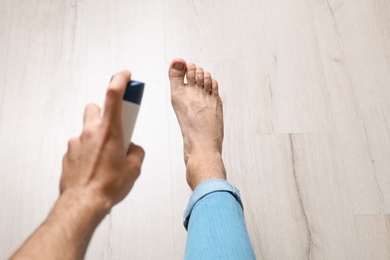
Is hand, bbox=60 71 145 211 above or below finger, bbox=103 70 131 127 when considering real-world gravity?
below

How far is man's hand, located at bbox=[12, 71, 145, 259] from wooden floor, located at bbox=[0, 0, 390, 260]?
435 millimetres

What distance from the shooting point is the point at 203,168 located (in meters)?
0.89

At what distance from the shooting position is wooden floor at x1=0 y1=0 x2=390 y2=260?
3.17ft

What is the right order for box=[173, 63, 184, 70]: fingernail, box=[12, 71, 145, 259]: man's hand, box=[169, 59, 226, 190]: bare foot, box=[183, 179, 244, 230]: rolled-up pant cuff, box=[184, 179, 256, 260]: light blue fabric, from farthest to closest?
box=[173, 63, 184, 70]: fingernail → box=[169, 59, 226, 190]: bare foot → box=[183, 179, 244, 230]: rolled-up pant cuff → box=[184, 179, 256, 260]: light blue fabric → box=[12, 71, 145, 259]: man's hand

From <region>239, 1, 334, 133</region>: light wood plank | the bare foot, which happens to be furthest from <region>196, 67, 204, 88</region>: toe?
<region>239, 1, 334, 133</region>: light wood plank

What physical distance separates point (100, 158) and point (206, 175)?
0.38 m

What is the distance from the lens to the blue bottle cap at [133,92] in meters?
0.55

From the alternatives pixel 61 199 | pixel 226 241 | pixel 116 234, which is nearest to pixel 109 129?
pixel 61 199

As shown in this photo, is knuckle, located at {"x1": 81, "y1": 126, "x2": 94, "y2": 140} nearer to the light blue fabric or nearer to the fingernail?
the light blue fabric

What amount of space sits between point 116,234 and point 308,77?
71cm

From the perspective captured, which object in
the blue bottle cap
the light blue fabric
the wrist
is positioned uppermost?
the blue bottle cap

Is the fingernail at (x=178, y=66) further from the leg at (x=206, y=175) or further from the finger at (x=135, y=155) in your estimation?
the finger at (x=135, y=155)

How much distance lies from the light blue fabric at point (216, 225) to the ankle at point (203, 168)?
0.06m

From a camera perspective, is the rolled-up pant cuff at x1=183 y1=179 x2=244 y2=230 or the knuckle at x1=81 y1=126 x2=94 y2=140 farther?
the rolled-up pant cuff at x1=183 y1=179 x2=244 y2=230
